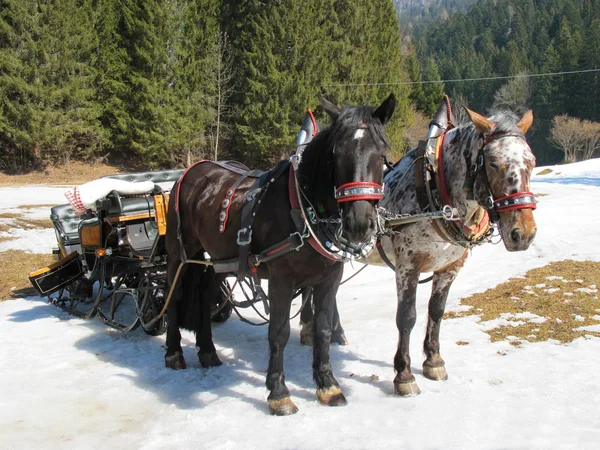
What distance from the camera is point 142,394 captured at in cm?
405

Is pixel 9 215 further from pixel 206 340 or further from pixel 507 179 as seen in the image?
pixel 507 179

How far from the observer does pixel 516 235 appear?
302 cm

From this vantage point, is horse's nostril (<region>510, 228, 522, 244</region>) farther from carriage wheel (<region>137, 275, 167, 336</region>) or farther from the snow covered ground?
carriage wheel (<region>137, 275, 167, 336</region>)

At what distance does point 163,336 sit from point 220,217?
89.5 inches

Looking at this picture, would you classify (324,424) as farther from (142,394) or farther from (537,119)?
(537,119)

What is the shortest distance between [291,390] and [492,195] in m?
2.23

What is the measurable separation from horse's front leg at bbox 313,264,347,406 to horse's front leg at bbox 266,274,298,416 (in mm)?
271

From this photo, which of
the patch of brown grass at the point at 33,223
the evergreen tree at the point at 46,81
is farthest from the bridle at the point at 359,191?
the evergreen tree at the point at 46,81

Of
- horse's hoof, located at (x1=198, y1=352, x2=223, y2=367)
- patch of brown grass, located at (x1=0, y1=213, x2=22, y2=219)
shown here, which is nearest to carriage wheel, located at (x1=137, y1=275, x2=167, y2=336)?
horse's hoof, located at (x1=198, y1=352, x2=223, y2=367)

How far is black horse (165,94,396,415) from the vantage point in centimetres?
295

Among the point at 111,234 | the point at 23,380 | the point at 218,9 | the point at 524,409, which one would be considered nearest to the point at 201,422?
the point at 23,380

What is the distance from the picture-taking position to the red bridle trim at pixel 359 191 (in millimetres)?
2840

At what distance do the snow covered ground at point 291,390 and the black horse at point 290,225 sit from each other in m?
0.34

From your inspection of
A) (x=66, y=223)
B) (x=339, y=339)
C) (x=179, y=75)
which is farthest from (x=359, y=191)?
(x=179, y=75)
